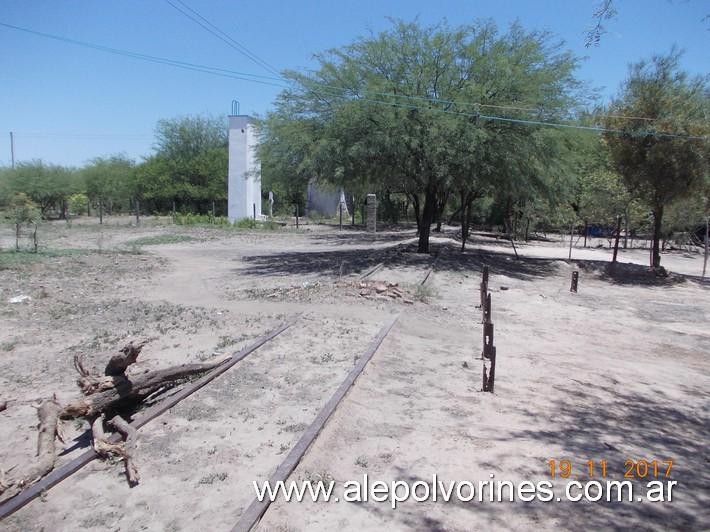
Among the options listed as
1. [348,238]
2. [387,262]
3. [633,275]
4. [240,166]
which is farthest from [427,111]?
[240,166]

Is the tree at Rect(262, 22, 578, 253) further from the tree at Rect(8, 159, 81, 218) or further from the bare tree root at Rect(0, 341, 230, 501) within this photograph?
the tree at Rect(8, 159, 81, 218)

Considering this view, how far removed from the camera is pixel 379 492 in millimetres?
4383

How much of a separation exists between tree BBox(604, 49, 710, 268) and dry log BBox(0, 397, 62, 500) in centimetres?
2042

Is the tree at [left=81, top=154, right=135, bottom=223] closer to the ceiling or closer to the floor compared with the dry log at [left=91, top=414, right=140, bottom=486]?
closer to the ceiling

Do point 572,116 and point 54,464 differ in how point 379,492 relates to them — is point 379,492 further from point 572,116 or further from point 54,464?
point 572,116

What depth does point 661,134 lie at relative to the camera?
20.3 metres

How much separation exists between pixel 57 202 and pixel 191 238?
3462cm

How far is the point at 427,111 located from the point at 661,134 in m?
8.69

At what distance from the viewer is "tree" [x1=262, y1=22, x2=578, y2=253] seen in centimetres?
1930

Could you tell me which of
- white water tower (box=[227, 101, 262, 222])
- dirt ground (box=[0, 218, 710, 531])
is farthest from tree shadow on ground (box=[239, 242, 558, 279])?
white water tower (box=[227, 101, 262, 222])

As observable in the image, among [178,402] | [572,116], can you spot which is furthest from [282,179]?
[178,402]

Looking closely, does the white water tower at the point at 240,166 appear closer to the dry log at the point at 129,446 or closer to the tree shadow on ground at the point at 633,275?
the tree shadow on ground at the point at 633,275

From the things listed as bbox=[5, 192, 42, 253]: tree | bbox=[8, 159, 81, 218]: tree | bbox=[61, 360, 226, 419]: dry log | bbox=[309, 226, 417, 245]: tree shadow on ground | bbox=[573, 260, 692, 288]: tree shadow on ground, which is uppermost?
bbox=[8, 159, 81, 218]: tree

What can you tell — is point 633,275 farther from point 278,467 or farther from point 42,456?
point 42,456
